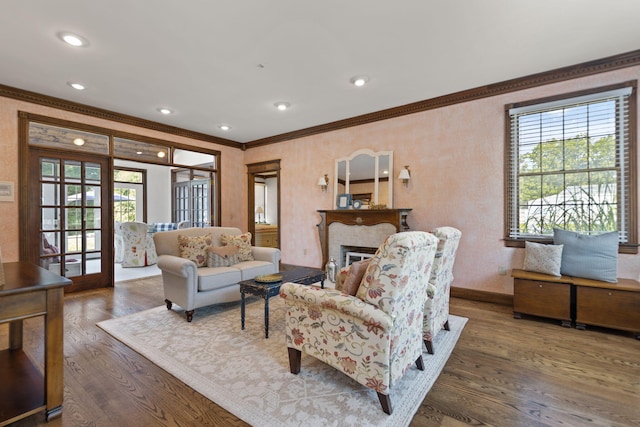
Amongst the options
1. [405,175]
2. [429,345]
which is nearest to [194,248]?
[429,345]

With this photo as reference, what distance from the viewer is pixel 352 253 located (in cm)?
464

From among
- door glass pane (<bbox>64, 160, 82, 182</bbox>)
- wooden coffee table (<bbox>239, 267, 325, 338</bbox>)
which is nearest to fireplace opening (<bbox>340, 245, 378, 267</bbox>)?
wooden coffee table (<bbox>239, 267, 325, 338</bbox>)

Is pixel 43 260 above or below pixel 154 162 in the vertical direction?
below

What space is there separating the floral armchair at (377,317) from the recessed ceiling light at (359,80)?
7.64 feet

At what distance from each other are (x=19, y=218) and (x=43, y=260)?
0.62 m

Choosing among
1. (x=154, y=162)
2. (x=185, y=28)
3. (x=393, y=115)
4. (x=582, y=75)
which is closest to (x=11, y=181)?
(x=154, y=162)

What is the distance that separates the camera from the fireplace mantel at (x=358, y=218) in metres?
4.06

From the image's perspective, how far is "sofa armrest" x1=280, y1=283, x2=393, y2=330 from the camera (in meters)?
1.50

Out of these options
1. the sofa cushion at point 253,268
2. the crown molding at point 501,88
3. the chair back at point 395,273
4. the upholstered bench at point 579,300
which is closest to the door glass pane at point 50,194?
the sofa cushion at point 253,268

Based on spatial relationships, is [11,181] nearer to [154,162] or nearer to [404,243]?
[154,162]

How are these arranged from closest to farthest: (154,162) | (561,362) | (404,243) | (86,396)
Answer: (404,243), (86,396), (561,362), (154,162)

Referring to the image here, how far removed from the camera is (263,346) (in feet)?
7.78

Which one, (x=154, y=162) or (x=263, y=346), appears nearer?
(x=263, y=346)

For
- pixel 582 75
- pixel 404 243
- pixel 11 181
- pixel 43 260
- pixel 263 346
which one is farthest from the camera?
pixel 43 260
